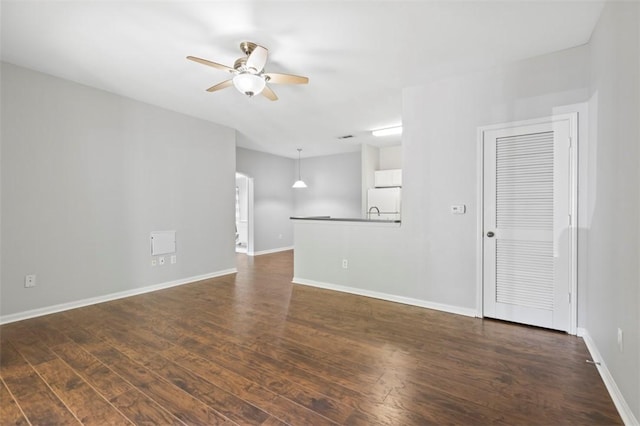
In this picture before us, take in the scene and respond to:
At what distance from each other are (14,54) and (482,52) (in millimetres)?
4616

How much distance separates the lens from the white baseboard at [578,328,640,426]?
1.62 metres

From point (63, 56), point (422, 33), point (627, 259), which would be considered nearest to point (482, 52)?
point (422, 33)

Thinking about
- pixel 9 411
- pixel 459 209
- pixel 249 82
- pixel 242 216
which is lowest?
pixel 9 411

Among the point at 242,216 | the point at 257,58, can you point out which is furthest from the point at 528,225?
the point at 242,216

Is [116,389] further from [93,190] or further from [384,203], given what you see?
[384,203]

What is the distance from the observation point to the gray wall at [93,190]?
3.16 m

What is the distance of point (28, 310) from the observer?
10.6 ft

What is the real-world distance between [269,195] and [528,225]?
6246 mm

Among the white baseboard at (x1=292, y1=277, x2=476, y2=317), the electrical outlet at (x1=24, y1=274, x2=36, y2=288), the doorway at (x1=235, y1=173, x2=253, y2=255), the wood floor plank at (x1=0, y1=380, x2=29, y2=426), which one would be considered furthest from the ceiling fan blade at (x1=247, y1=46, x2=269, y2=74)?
the doorway at (x1=235, y1=173, x2=253, y2=255)

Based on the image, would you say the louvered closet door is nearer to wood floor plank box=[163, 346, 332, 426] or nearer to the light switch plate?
the light switch plate

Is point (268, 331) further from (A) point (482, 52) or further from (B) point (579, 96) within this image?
(B) point (579, 96)

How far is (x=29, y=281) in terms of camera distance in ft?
10.6

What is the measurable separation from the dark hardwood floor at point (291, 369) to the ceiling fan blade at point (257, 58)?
8.05 feet

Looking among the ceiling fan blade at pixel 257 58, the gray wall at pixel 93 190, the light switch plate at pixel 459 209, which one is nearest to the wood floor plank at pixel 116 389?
the gray wall at pixel 93 190
